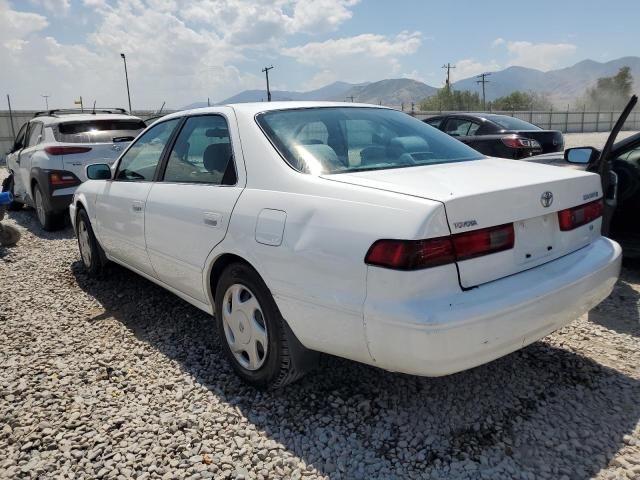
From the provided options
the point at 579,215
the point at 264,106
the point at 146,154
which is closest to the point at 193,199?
the point at 264,106

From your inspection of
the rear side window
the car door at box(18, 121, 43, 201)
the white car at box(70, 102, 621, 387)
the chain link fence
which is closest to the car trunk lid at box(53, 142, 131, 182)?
the car door at box(18, 121, 43, 201)

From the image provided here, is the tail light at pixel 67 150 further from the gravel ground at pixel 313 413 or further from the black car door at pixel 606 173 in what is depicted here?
the black car door at pixel 606 173

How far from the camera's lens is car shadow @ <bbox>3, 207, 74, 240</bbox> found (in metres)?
7.35

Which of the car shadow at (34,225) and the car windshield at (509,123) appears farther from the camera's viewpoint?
the car windshield at (509,123)

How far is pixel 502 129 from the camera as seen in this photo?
30.9 ft

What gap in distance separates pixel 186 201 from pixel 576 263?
2.22 m

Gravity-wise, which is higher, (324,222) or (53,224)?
(324,222)

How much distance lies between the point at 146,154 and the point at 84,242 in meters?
1.69

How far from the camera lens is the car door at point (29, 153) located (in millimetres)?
7809

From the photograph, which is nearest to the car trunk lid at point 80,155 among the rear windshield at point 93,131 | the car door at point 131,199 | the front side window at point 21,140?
the rear windshield at point 93,131

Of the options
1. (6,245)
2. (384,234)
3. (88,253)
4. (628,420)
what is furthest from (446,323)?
(6,245)

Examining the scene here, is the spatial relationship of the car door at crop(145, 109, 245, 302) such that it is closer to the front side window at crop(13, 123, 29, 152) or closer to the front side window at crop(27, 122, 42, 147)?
the front side window at crop(27, 122, 42, 147)

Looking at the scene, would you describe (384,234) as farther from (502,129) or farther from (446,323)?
(502,129)

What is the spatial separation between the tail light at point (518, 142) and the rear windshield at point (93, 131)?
623cm
